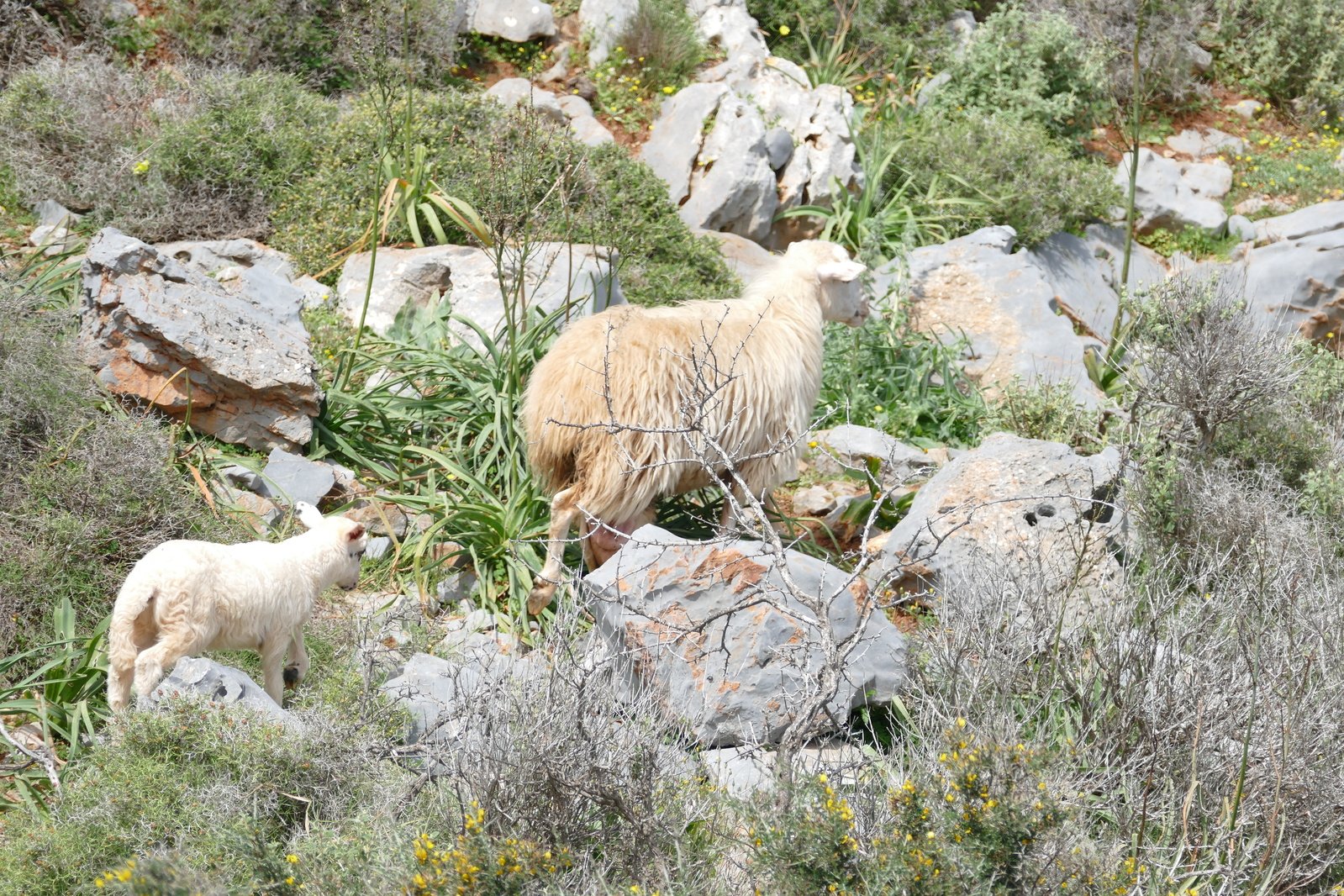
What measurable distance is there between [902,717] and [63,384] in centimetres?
411

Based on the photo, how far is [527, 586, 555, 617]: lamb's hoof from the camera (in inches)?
230

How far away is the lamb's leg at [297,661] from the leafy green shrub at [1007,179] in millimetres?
6950

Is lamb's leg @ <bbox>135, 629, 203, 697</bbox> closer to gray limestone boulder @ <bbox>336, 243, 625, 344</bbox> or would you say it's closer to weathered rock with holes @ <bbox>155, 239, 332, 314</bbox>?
weathered rock with holes @ <bbox>155, 239, 332, 314</bbox>

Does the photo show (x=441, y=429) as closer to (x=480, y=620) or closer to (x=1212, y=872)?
(x=480, y=620)

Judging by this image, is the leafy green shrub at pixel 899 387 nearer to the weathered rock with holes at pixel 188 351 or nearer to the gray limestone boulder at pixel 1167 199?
the weathered rock with holes at pixel 188 351

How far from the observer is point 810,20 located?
11969mm

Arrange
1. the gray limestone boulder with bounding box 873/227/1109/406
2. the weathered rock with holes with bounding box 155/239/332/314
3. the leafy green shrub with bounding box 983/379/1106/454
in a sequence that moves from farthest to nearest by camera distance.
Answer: the gray limestone boulder with bounding box 873/227/1109/406, the leafy green shrub with bounding box 983/379/1106/454, the weathered rock with holes with bounding box 155/239/332/314

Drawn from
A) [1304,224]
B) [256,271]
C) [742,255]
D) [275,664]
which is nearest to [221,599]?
[275,664]

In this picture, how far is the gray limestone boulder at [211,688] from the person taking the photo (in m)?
4.24

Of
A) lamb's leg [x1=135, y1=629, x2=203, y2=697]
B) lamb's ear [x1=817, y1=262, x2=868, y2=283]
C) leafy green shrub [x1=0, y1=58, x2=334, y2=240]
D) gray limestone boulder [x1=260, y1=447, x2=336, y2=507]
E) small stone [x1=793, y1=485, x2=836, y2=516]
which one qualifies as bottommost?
small stone [x1=793, y1=485, x2=836, y2=516]

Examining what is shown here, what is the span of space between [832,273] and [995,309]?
296 cm

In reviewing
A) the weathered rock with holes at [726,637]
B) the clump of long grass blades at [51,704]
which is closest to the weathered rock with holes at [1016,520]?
the weathered rock with holes at [726,637]

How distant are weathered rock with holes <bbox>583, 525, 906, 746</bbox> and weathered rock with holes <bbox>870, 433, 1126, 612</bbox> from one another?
2.24 ft

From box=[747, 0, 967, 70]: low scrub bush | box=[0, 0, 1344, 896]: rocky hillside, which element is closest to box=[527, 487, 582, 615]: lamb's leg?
box=[0, 0, 1344, 896]: rocky hillside
